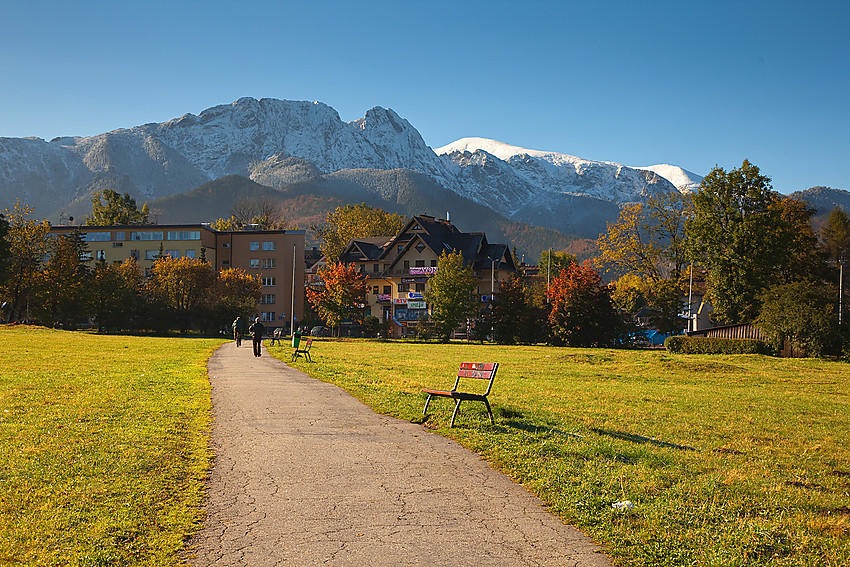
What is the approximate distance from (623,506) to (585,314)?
53308 mm

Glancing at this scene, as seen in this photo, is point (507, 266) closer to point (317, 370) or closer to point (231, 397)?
point (317, 370)

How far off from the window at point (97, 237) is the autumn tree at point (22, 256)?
29192mm

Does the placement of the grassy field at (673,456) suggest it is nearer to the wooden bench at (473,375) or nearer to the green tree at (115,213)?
the wooden bench at (473,375)

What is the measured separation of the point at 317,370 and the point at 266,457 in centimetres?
1543

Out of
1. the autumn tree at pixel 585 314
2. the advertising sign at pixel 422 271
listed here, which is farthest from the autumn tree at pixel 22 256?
the autumn tree at pixel 585 314

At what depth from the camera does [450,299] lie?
6994 cm

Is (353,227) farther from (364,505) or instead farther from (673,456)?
(364,505)

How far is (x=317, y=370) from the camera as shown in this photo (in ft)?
82.6

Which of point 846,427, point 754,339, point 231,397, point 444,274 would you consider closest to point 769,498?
point 846,427

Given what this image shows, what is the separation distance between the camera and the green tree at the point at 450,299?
2744 inches

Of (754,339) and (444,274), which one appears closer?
(754,339)

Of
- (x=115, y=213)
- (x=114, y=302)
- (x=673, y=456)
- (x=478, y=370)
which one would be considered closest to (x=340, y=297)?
(x=114, y=302)

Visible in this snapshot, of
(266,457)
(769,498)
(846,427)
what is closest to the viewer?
(769,498)

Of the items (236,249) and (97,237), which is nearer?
(97,237)
